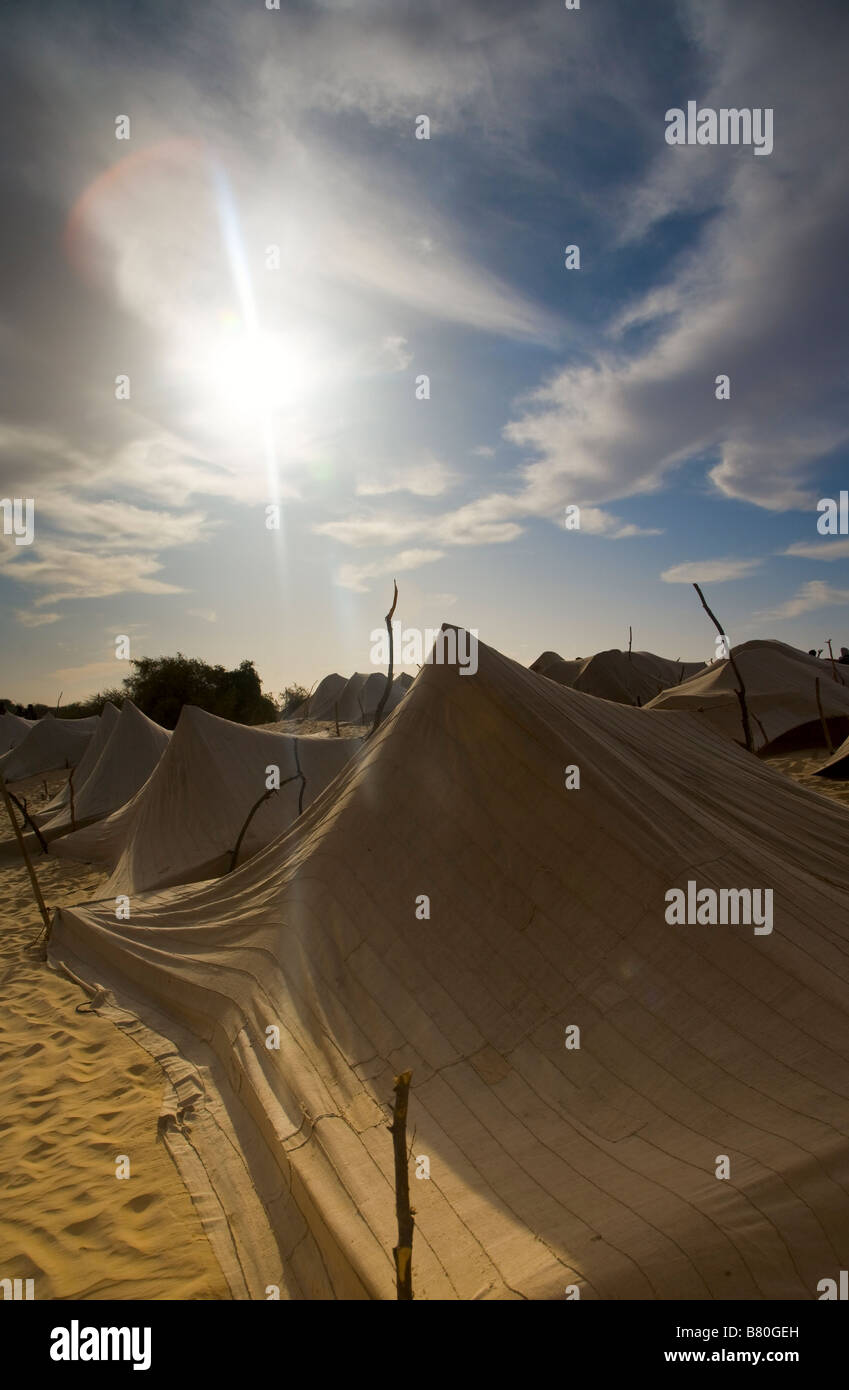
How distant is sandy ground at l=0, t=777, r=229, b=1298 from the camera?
9.04ft

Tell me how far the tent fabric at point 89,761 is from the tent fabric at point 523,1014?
39.9 ft

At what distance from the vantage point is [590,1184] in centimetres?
245

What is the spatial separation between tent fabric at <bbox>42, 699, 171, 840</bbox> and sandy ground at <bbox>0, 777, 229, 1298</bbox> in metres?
9.76

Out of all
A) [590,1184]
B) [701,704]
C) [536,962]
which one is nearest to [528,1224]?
[590,1184]

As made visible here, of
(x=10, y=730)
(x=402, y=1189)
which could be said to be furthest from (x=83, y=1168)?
(x=10, y=730)

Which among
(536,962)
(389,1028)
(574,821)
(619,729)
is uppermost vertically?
(619,729)

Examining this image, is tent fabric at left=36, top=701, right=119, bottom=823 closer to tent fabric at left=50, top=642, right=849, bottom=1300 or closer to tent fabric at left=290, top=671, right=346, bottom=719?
tent fabric at left=50, top=642, right=849, bottom=1300

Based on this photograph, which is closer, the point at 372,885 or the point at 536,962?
the point at 536,962

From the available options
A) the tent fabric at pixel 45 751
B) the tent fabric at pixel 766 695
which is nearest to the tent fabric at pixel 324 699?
the tent fabric at pixel 45 751

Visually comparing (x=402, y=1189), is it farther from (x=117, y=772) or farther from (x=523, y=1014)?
(x=117, y=772)

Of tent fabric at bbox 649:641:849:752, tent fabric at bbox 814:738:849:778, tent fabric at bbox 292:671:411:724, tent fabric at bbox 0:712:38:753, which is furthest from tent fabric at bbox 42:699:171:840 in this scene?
tent fabric at bbox 0:712:38:753

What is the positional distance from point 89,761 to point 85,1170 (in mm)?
15661
